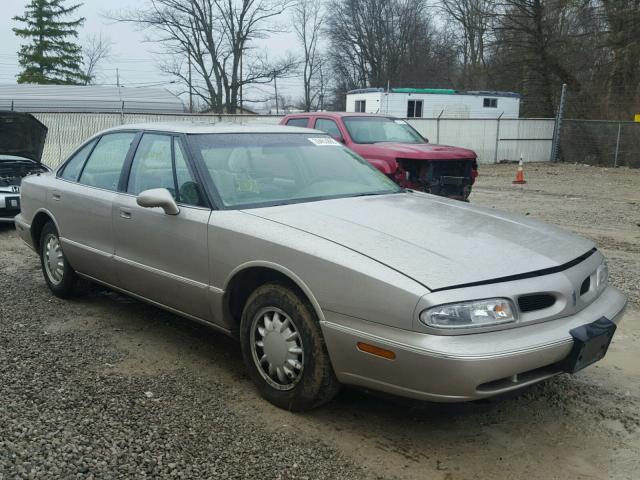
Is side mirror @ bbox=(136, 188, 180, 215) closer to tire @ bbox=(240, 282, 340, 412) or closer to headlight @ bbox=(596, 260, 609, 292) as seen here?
tire @ bbox=(240, 282, 340, 412)

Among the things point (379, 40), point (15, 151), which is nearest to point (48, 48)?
point (379, 40)

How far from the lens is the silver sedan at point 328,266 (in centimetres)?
282

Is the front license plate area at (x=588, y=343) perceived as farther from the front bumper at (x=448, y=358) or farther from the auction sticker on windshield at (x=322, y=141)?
the auction sticker on windshield at (x=322, y=141)

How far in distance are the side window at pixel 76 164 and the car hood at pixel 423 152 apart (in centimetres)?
531

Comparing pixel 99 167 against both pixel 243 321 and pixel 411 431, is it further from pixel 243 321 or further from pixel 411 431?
pixel 411 431

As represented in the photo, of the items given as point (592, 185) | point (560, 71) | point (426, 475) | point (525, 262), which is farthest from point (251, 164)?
point (560, 71)

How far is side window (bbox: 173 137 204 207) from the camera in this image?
13.0 feet

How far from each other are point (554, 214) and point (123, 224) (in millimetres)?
8301

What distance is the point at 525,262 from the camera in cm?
310

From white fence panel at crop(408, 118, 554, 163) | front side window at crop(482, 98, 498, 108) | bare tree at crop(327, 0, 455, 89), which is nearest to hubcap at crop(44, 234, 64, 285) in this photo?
white fence panel at crop(408, 118, 554, 163)

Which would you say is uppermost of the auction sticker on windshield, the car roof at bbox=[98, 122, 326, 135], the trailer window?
the trailer window

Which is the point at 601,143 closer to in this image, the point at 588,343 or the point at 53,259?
the point at 53,259

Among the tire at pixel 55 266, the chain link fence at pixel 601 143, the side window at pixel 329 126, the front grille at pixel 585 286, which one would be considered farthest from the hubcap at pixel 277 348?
the chain link fence at pixel 601 143

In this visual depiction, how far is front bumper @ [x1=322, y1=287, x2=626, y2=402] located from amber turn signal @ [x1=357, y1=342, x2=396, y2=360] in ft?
0.06
